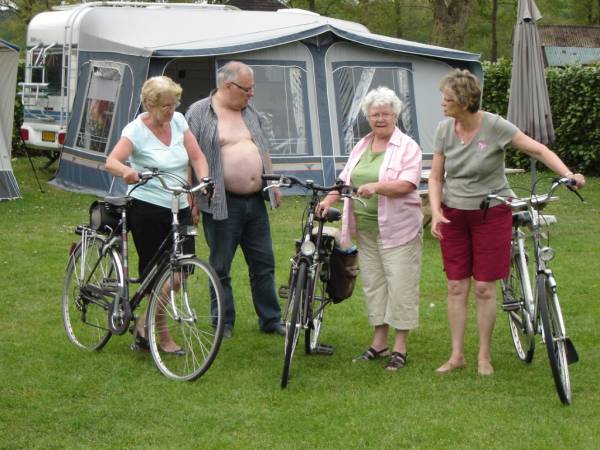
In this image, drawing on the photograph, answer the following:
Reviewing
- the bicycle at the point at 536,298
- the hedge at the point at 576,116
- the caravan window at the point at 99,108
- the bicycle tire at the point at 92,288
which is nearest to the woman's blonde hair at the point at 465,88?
the bicycle at the point at 536,298

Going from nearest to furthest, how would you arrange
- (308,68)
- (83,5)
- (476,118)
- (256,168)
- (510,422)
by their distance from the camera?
(510,422) < (476,118) < (256,168) < (308,68) < (83,5)

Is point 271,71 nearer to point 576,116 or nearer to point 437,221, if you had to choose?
point 576,116

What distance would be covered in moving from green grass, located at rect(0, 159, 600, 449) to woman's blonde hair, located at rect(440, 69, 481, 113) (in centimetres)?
142

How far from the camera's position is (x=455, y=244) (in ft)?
19.4

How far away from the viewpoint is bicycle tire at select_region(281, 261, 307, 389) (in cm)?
568

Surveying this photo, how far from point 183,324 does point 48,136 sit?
11.6m

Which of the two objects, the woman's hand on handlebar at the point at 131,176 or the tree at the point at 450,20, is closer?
the woman's hand on handlebar at the point at 131,176

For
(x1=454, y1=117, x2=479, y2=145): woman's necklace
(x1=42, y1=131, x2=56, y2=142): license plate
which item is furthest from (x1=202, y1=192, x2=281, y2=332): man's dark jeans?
(x1=42, y1=131, x2=56, y2=142): license plate

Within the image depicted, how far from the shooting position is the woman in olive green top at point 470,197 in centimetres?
572

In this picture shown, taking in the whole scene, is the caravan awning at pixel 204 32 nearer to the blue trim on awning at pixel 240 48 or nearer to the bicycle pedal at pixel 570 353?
the blue trim on awning at pixel 240 48

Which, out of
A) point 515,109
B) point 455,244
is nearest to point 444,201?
point 455,244

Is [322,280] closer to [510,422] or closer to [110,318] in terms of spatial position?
[110,318]

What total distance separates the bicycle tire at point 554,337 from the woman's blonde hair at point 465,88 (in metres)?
0.95

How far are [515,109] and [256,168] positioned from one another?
4952 mm
